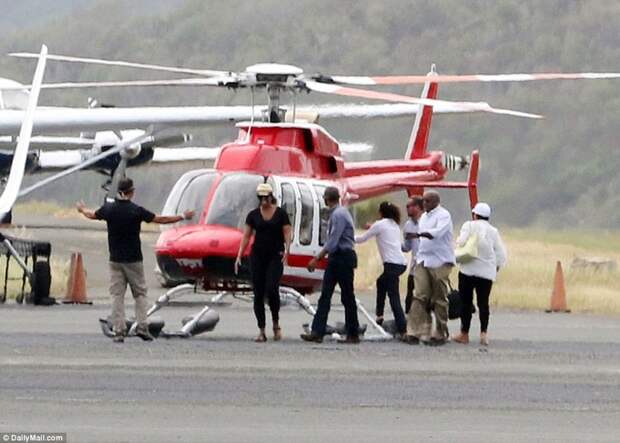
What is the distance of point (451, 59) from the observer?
233 ft

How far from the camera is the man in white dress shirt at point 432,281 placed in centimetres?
2147

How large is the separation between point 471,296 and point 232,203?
266 cm

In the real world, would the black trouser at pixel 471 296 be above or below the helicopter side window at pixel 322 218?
below

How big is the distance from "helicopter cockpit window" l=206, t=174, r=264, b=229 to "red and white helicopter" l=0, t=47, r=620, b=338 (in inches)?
0.4

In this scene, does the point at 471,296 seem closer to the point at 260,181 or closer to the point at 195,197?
the point at 260,181

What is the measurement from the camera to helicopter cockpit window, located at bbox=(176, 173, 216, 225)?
2256 centimetres

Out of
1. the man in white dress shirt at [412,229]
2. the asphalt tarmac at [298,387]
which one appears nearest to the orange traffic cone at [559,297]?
the asphalt tarmac at [298,387]

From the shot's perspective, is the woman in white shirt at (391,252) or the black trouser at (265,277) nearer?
the black trouser at (265,277)

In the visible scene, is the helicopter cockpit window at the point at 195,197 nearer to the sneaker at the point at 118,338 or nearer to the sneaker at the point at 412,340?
the sneaker at the point at 118,338

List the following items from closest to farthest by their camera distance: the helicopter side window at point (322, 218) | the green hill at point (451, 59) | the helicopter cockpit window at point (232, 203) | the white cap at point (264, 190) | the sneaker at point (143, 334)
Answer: the sneaker at point (143, 334), the white cap at point (264, 190), the helicopter cockpit window at point (232, 203), the helicopter side window at point (322, 218), the green hill at point (451, 59)

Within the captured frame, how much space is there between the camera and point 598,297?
104 feet

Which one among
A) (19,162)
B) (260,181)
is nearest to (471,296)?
(260,181)

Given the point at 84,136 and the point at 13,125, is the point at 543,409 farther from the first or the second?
the point at 84,136

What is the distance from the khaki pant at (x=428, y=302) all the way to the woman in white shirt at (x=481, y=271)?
0.66ft
